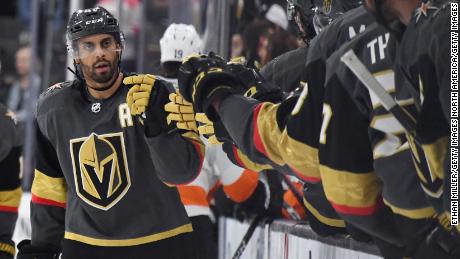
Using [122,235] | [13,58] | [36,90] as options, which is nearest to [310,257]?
[122,235]

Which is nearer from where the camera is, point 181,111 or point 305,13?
point 181,111

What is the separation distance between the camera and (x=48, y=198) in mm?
3881

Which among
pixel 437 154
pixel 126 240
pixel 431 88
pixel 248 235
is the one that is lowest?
pixel 248 235

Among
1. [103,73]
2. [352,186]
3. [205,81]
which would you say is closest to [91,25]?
[103,73]

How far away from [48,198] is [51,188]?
4cm

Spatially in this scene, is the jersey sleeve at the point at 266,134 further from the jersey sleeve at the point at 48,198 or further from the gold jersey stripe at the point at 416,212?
the jersey sleeve at the point at 48,198

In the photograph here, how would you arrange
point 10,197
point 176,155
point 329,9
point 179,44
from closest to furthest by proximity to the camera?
point 329,9, point 176,155, point 10,197, point 179,44

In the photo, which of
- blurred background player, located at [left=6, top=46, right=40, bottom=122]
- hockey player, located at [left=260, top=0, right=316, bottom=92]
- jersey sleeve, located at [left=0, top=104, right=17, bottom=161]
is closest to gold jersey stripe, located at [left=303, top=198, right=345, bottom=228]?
hockey player, located at [left=260, top=0, right=316, bottom=92]

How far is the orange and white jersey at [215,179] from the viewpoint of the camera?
5.15 meters

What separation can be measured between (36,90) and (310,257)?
6567mm

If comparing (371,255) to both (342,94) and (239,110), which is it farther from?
(342,94)

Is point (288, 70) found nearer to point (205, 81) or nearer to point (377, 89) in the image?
point (205, 81)

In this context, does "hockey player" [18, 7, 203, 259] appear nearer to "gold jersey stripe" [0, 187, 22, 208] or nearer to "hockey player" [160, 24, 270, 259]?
"gold jersey stripe" [0, 187, 22, 208]

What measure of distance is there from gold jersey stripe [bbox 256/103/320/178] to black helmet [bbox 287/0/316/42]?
2.06 ft
